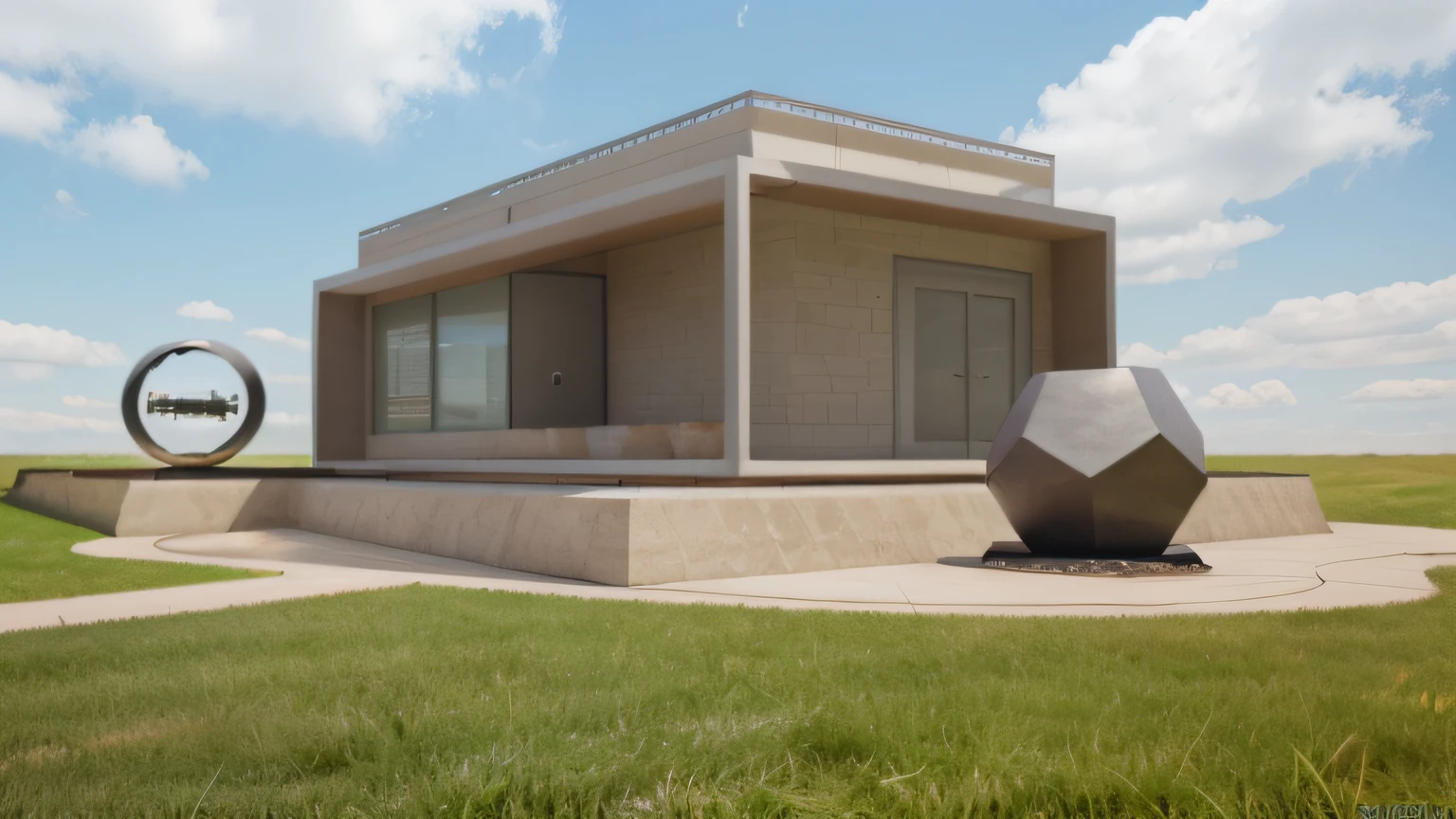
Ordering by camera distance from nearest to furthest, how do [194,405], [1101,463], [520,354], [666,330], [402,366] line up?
[1101,463]
[666,330]
[520,354]
[194,405]
[402,366]

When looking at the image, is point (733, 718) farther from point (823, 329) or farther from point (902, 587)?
point (823, 329)

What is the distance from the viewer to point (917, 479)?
12398 millimetres

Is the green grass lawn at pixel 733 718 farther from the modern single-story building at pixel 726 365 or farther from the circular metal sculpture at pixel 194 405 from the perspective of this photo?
the circular metal sculpture at pixel 194 405

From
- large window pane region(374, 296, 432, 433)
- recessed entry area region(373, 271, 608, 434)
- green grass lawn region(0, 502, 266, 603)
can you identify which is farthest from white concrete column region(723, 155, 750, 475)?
large window pane region(374, 296, 432, 433)

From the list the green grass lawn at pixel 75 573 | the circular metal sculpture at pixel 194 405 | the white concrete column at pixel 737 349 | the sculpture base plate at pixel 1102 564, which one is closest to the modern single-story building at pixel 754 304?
the white concrete column at pixel 737 349

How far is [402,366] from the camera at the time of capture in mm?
18922

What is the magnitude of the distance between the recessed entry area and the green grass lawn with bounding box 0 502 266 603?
6.09m

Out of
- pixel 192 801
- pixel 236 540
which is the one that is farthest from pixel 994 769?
pixel 236 540

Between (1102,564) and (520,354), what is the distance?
9456 millimetres

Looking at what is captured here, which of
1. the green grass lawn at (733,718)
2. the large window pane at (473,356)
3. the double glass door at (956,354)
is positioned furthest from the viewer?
the large window pane at (473,356)

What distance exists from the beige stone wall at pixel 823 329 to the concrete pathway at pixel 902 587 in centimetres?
305

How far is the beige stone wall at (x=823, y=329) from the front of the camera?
12695mm

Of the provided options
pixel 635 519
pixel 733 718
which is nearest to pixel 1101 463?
pixel 635 519

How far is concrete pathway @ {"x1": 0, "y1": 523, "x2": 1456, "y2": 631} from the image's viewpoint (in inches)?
285
